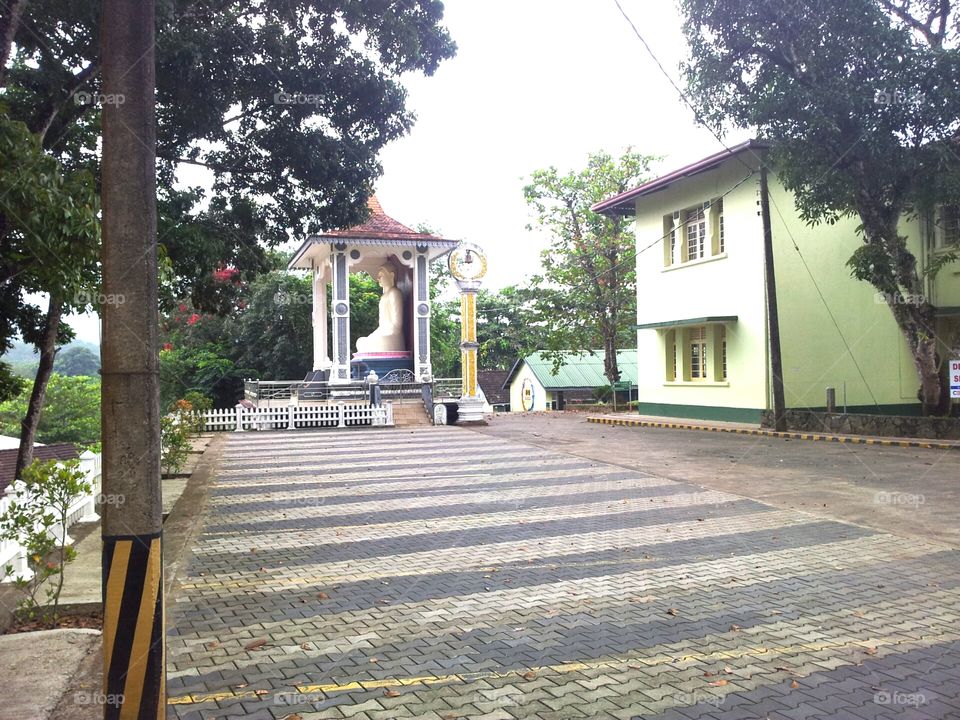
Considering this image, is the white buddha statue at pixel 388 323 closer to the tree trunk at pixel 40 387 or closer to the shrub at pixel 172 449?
the shrub at pixel 172 449

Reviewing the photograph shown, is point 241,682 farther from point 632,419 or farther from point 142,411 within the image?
point 632,419

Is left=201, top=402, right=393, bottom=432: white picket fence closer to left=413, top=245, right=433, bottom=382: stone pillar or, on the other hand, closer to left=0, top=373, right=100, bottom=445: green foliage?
left=413, top=245, right=433, bottom=382: stone pillar

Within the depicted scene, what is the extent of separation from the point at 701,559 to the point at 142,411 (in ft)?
17.6

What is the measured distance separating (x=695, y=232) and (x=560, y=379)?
1806cm

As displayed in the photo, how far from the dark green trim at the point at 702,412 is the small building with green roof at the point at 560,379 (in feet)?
42.2

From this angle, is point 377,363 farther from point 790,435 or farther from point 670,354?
point 790,435

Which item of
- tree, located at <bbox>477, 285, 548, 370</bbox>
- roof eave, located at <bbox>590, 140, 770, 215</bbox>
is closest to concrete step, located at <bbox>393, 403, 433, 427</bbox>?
roof eave, located at <bbox>590, 140, 770, 215</bbox>

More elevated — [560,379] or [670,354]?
[670,354]

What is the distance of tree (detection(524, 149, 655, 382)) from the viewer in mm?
31547

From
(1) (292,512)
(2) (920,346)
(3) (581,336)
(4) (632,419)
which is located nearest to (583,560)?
(1) (292,512)

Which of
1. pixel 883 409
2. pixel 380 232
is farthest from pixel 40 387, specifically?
pixel 883 409

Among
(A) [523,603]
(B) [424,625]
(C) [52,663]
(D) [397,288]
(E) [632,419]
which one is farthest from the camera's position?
(D) [397,288]

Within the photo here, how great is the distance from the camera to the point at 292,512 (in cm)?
987

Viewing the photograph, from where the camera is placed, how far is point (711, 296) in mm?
23906
